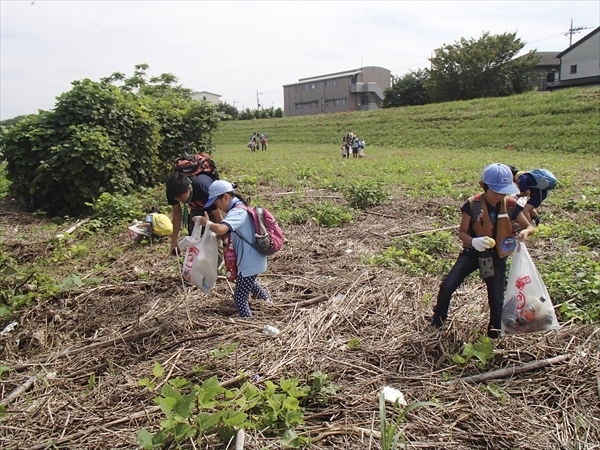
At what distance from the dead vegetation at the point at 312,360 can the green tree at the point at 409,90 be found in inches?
1839

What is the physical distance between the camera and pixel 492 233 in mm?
3324

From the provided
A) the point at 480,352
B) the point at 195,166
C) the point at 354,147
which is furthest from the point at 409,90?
the point at 480,352

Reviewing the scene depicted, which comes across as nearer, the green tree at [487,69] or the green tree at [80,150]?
the green tree at [80,150]

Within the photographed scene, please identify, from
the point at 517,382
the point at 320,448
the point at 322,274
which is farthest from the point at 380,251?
the point at 320,448

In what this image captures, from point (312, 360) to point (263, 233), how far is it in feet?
3.78

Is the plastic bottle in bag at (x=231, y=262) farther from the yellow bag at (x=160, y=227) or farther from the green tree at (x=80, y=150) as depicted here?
the green tree at (x=80, y=150)

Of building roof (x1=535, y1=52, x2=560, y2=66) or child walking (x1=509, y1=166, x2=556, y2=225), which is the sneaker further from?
building roof (x1=535, y1=52, x2=560, y2=66)

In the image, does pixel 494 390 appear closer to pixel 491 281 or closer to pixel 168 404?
pixel 491 281

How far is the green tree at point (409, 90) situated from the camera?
48.1 metres

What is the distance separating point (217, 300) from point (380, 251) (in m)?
2.49

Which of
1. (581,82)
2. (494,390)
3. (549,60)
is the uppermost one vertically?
(549,60)

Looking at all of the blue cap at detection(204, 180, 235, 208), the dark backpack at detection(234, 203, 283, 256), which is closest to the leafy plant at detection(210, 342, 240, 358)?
the dark backpack at detection(234, 203, 283, 256)

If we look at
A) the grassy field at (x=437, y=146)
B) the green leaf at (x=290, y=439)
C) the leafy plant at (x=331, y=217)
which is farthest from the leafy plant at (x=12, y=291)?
the grassy field at (x=437, y=146)

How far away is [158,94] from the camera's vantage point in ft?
45.9
